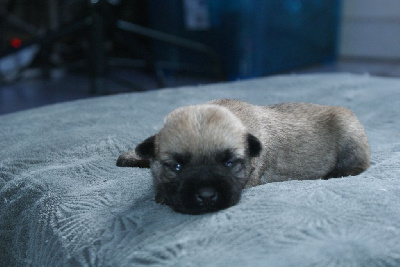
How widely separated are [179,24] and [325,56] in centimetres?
158

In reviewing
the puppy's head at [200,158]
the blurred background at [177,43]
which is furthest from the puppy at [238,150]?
the blurred background at [177,43]

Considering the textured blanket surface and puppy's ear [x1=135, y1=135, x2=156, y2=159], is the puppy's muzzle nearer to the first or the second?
the textured blanket surface

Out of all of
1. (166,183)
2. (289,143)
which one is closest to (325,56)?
(289,143)

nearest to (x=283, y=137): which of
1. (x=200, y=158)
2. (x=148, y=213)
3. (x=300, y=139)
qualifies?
(x=300, y=139)

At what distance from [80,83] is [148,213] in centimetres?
353

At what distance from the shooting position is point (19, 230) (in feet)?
3.99

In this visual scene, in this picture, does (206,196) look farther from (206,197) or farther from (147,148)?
(147,148)

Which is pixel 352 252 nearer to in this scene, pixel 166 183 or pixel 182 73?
pixel 166 183

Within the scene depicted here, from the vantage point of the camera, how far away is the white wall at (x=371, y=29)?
5.09 m

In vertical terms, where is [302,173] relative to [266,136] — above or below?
below

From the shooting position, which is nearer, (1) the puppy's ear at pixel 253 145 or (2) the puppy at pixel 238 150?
(2) the puppy at pixel 238 150

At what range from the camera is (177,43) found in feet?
13.0

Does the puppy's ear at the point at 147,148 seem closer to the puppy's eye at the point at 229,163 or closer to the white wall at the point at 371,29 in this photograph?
the puppy's eye at the point at 229,163

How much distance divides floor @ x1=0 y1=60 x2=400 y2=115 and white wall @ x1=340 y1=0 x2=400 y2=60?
7.0 inches
